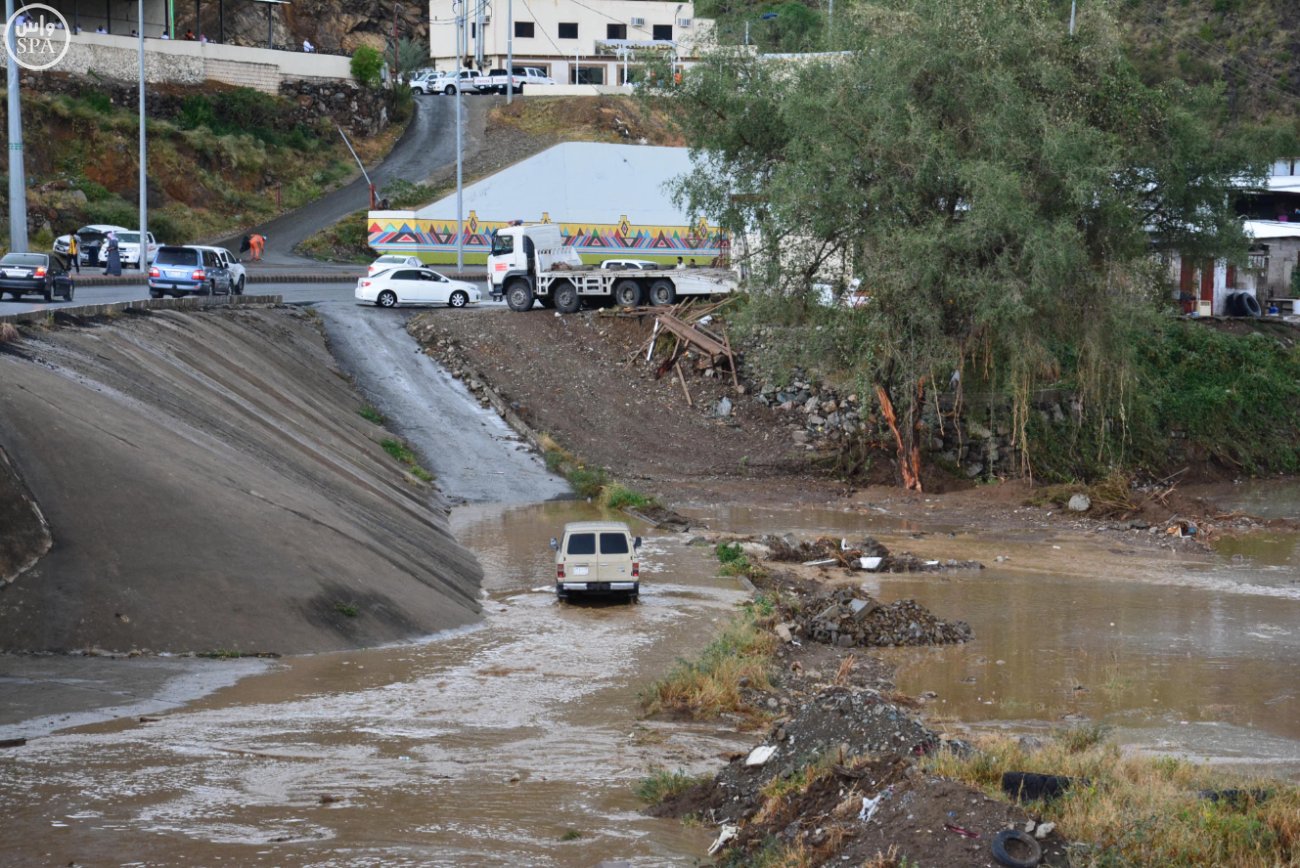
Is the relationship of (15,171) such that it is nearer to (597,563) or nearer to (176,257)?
(176,257)

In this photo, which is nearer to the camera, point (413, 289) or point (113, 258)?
point (413, 289)

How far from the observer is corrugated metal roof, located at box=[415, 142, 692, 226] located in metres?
62.5

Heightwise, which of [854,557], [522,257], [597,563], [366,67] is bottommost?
[854,557]

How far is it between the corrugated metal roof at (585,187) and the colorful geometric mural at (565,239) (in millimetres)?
472

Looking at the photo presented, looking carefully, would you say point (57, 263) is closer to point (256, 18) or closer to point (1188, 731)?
point (1188, 731)

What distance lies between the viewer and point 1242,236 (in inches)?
1788

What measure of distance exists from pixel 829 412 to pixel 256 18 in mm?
61464

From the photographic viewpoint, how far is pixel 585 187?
64188mm

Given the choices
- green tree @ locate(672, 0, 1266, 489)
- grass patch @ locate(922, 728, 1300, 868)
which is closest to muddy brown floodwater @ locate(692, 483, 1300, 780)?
grass patch @ locate(922, 728, 1300, 868)

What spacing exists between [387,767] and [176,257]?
33094 millimetres

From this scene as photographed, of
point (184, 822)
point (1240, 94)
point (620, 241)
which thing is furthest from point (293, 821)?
point (1240, 94)

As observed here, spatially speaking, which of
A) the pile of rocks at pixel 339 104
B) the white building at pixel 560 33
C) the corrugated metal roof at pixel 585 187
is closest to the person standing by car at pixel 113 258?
the corrugated metal roof at pixel 585 187

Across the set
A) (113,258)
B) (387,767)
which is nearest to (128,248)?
(113,258)

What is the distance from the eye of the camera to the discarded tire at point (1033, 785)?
1048 cm
